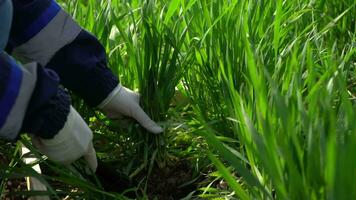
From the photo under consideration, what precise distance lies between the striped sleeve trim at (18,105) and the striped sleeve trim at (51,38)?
0.31 meters

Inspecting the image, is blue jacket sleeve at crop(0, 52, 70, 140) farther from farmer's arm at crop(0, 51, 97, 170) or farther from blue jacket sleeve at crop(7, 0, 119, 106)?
blue jacket sleeve at crop(7, 0, 119, 106)

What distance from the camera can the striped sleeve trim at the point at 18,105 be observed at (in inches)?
51.5

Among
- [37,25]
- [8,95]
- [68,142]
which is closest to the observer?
[8,95]

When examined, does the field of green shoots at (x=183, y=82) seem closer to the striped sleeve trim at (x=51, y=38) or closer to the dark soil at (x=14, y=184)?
the dark soil at (x=14, y=184)

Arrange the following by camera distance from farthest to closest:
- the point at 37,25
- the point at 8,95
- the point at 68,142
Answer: the point at 37,25
the point at 68,142
the point at 8,95

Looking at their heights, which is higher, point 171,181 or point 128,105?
point 128,105

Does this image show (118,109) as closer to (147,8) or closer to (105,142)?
(105,142)

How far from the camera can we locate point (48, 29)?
1.64m

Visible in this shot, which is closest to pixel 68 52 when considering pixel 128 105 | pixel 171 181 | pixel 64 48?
pixel 64 48

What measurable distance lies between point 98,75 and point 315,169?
0.80 metres

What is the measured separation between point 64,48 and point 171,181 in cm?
47

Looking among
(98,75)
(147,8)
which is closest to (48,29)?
(98,75)

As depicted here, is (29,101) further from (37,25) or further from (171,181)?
(171,181)

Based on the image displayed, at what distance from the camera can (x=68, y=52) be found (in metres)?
1.65
